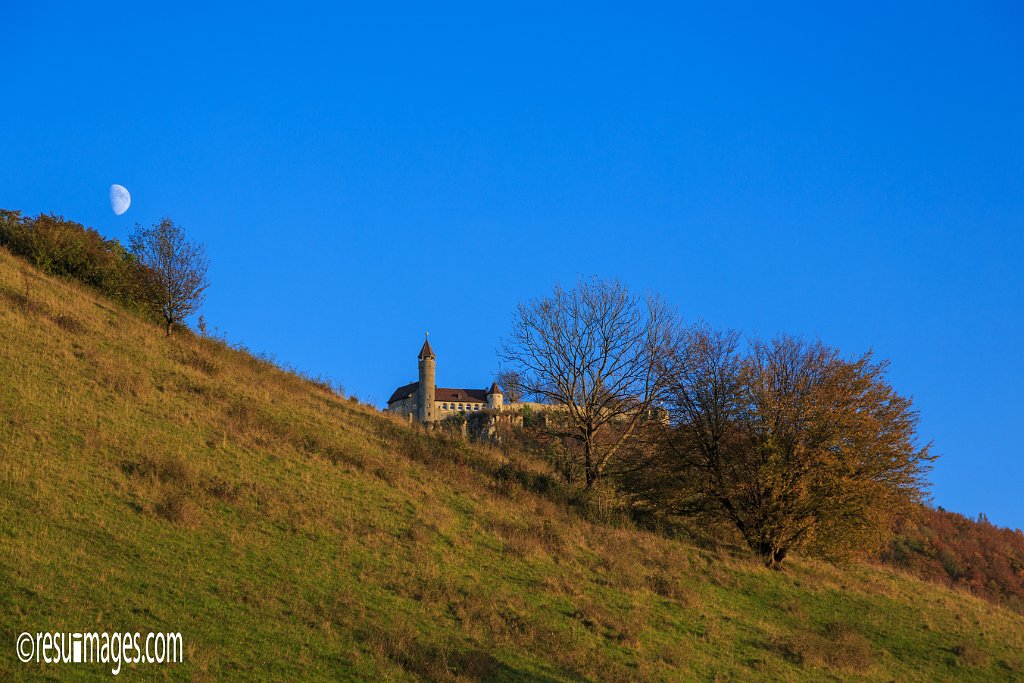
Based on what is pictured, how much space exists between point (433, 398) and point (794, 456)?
4343 inches

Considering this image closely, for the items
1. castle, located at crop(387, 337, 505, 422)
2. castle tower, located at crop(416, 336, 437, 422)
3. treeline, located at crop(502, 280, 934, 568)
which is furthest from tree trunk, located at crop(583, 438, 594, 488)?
castle tower, located at crop(416, 336, 437, 422)

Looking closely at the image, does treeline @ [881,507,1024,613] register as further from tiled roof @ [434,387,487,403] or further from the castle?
tiled roof @ [434,387,487,403]

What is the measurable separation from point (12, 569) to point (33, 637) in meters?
2.76

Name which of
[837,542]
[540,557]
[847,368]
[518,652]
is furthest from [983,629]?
[518,652]

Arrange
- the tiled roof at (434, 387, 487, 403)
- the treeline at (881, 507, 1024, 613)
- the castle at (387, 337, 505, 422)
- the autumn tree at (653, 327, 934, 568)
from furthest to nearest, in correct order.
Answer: the tiled roof at (434, 387, 487, 403) < the castle at (387, 337, 505, 422) < the treeline at (881, 507, 1024, 613) < the autumn tree at (653, 327, 934, 568)

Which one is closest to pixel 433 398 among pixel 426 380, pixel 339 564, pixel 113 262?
pixel 426 380

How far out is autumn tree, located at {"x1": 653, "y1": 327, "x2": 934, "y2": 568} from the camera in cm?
3456

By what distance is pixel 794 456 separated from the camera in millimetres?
34906

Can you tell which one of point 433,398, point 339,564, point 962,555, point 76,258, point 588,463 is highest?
Answer: point 433,398

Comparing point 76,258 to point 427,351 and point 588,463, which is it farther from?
point 427,351

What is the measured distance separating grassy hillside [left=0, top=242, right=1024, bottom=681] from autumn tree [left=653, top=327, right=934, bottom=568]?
7.24ft

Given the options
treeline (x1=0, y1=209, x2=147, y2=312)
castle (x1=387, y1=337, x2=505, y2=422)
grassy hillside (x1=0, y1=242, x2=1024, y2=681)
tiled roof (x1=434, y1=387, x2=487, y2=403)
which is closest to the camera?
grassy hillside (x1=0, y1=242, x2=1024, y2=681)

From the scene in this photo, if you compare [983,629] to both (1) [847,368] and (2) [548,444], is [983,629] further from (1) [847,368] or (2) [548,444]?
(2) [548,444]

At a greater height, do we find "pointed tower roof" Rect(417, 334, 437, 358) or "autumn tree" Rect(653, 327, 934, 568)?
"pointed tower roof" Rect(417, 334, 437, 358)
